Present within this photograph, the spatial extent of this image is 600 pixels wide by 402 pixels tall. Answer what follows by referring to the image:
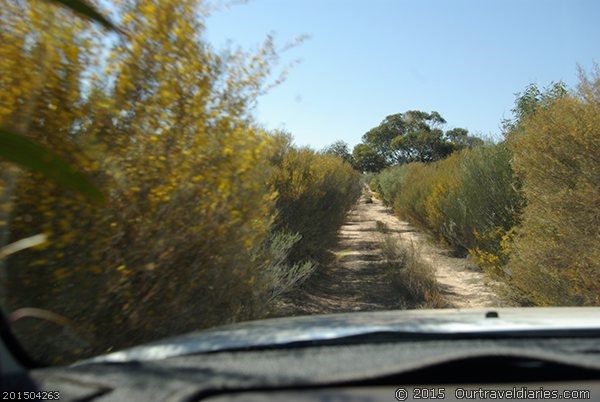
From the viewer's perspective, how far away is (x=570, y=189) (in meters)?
6.89

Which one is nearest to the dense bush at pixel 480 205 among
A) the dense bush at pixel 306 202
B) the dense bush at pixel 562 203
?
the dense bush at pixel 562 203

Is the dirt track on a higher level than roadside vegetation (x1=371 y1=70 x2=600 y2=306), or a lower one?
lower

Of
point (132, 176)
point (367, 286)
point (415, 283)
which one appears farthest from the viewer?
point (367, 286)

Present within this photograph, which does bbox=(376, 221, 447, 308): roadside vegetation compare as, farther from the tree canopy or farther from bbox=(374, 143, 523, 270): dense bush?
the tree canopy

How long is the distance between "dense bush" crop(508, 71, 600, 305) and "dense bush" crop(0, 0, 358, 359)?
4116 mm

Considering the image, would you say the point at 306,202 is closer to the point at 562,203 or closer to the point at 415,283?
the point at 415,283

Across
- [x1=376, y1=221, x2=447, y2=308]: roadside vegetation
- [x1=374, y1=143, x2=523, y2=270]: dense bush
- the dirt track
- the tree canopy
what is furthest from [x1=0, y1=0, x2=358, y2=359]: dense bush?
the tree canopy

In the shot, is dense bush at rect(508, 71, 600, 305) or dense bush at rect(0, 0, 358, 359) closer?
dense bush at rect(0, 0, 358, 359)

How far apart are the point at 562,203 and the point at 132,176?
546 cm

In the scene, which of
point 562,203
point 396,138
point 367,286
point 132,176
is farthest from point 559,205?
point 396,138

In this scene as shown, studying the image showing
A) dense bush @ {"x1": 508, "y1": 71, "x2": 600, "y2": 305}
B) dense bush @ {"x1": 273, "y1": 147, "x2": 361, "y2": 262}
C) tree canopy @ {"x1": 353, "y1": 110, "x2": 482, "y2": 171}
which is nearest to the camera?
dense bush @ {"x1": 508, "y1": 71, "x2": 600, "y2": 305}

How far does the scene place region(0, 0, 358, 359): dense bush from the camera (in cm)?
316

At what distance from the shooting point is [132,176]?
362cm

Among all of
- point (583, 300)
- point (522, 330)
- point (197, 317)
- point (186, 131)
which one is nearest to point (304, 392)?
point (522, 330)
